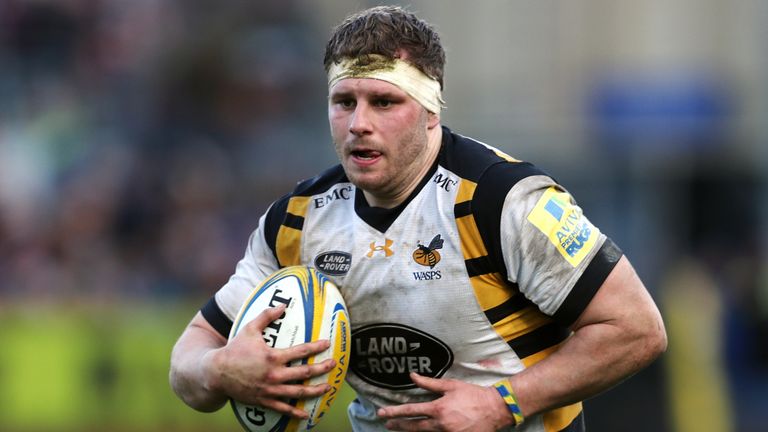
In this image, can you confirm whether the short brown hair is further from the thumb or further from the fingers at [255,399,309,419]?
the fingers at [255,399,309,419]

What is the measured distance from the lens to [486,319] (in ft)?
15.2

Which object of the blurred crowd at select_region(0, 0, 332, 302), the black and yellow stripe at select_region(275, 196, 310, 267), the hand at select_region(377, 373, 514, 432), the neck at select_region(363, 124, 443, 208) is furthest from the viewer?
the blurred crowd at select_region(0, 0, 332, 302)

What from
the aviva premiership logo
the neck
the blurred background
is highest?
the neck

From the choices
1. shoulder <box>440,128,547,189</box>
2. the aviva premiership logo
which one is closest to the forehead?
shoulder <box>440,128,547,189</box>

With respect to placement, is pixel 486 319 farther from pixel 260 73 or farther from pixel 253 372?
pixel 260 73

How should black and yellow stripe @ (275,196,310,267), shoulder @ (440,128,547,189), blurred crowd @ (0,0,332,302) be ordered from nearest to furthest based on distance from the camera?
shoulder @ (440,128,547,189) → black and yellow stripe @ (275,196,310,267) → blurred crowd @ (0,0,332,302)

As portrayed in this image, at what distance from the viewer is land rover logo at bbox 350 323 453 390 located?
15.4ft

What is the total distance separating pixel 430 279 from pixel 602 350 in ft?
2.24

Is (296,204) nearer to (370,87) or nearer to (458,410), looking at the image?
(370,87)

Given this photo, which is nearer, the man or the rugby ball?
the man

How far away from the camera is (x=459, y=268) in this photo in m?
4.58

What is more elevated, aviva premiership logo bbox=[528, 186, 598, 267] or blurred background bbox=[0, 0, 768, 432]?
aviva premiership logo bbox=[528, 186, 598, 267]

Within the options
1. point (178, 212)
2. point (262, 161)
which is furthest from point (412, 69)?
point (262, 161)

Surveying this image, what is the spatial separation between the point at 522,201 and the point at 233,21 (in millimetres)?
11985
